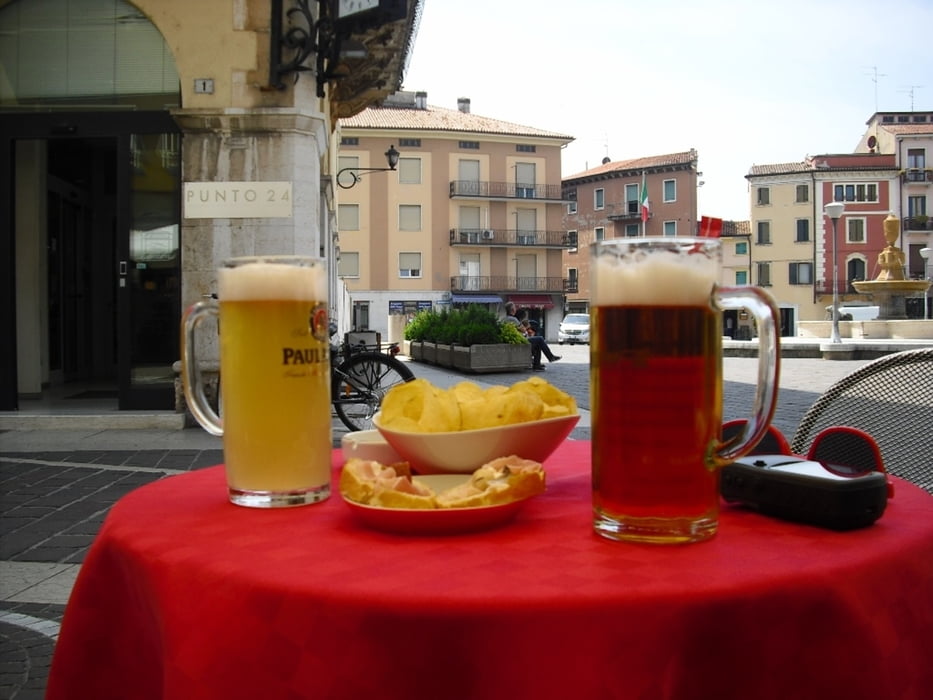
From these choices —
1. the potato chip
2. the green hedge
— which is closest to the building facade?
the potato chip

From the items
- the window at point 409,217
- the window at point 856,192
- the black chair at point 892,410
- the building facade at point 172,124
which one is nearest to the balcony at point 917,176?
the window at point 856,192

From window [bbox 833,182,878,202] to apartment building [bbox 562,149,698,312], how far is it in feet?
28.4

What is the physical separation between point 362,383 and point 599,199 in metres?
53.5

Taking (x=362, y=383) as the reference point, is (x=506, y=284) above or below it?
above

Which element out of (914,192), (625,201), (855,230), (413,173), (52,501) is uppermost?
(625,201)

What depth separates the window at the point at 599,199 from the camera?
57.8m

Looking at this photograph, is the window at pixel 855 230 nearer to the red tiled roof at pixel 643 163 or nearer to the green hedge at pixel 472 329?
the red tiled roof at pixel 643 163

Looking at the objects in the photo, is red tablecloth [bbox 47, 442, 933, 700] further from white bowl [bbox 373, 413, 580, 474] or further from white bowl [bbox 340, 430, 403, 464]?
white bowl [bbox 340, 430, 403, 464]

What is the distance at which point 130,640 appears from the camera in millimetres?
925

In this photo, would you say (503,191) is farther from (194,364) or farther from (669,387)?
(669,387)

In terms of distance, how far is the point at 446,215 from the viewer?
147ft

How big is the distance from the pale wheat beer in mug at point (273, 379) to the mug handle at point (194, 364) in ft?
0.08

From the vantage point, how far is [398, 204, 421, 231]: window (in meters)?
44.5

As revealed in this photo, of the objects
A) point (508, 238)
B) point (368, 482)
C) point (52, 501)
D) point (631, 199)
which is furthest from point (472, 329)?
point (631, 199)
